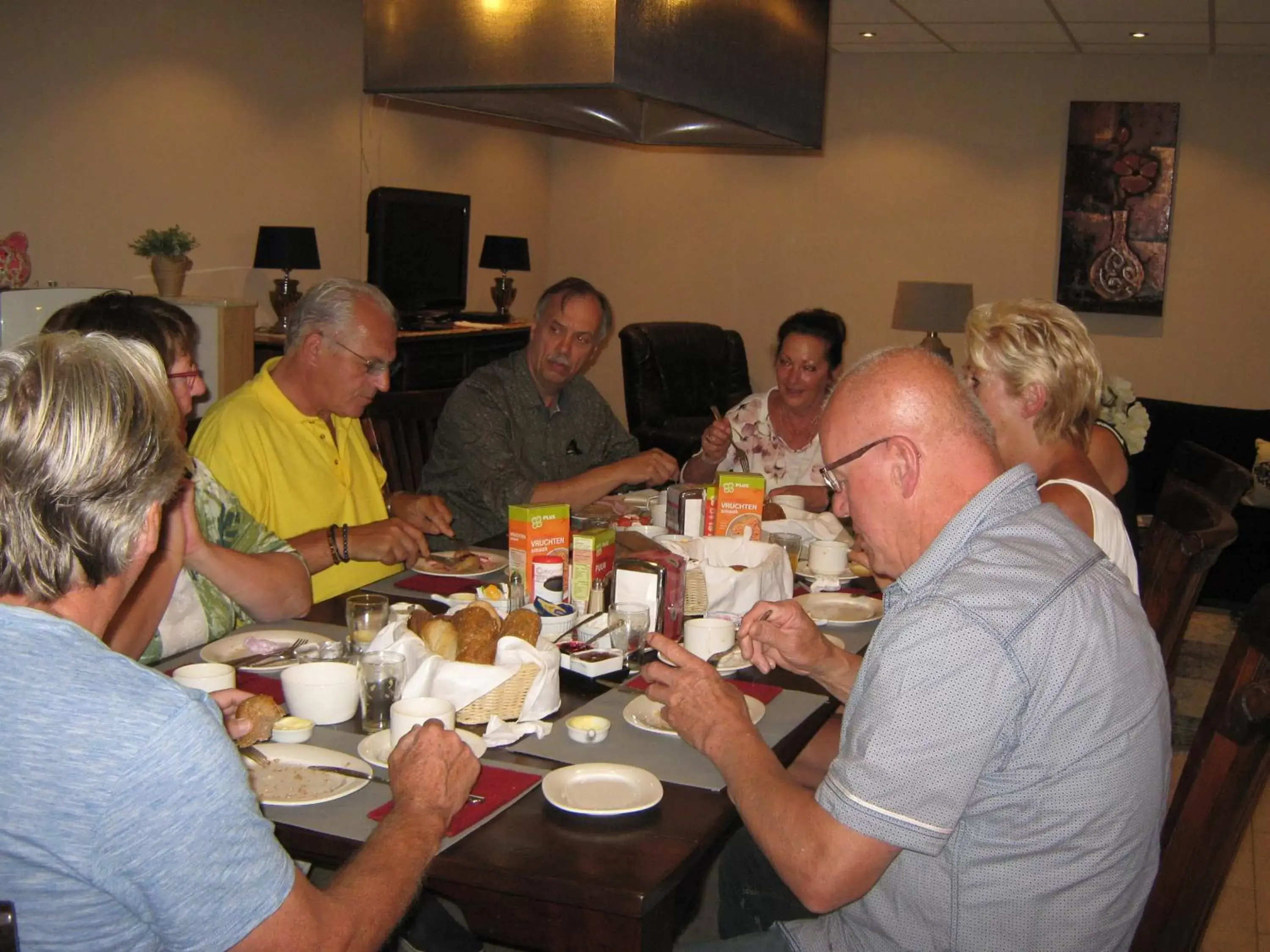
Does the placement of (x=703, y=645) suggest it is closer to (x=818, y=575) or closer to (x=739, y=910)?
(x=739, y=910)

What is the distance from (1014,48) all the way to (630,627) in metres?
6.48

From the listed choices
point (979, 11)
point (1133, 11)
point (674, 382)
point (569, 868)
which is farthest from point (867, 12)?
point (569, 868)

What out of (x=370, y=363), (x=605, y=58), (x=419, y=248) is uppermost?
(x=605, y=58)

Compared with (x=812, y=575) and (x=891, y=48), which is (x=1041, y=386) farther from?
(x=891, y=48)

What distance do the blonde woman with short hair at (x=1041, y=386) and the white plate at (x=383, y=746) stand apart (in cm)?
113

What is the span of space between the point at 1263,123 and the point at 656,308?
4002 mm

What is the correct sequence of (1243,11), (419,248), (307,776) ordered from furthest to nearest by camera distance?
(419,248) < (1243,11) < (307,776)

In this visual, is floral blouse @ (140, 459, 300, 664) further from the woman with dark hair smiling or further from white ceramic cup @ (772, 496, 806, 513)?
the woman with dark hair smiling

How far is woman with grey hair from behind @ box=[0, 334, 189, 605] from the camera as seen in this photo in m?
0.98

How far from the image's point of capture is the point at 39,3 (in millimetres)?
5113

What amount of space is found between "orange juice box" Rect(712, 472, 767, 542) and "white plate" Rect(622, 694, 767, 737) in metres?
0.86

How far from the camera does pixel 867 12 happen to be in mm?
6375

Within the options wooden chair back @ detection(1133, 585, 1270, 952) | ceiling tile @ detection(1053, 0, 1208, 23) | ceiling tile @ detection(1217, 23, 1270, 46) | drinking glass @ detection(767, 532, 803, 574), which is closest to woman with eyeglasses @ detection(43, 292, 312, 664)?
drinking glass @ detection(767, 532, 803, 574)

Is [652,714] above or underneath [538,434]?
underneath
